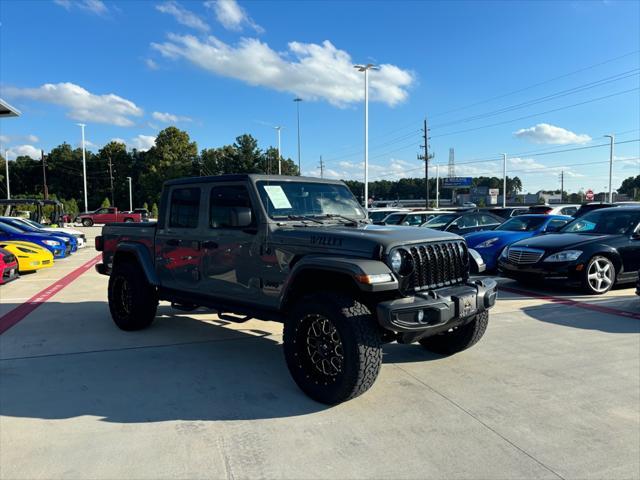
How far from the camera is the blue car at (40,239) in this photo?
42.8 ft

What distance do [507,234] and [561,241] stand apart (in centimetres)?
260

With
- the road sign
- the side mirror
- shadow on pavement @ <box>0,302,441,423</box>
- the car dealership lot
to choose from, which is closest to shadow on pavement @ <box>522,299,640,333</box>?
the car dealership lot

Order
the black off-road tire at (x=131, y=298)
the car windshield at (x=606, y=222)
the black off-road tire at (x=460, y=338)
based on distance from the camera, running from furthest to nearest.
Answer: the car windshield at (x=606, y=222), the black off-road tire at (x=131, y=298), the black off-road tire at (x=460, y=338)

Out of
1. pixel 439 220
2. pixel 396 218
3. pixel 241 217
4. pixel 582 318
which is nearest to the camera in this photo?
pixel 241 217

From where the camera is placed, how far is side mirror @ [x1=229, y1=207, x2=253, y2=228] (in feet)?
13.9

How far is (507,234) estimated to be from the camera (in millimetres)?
10875

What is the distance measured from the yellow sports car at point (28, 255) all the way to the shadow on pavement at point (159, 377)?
21.0ft

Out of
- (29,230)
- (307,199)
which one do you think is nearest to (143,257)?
(307,199)

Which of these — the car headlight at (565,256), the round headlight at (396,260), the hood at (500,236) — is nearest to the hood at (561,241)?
the car headlight at (565,256)

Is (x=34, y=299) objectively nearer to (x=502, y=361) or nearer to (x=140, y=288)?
(x=140, y=288)

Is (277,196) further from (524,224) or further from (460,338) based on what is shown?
(524,224)

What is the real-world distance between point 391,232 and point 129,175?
8214 cm

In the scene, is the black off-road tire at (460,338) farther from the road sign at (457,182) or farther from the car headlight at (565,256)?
the road sign at (457,182)

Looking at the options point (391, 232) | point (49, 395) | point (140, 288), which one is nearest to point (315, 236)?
point (391, 232)
